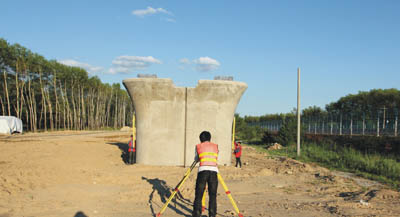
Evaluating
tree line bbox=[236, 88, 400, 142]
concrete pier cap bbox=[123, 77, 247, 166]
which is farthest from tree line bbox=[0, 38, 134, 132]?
concrete pier cap bbox=[123, 77, 247, 166]

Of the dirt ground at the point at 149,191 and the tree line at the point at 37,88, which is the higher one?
the tree line at the point at 37,88

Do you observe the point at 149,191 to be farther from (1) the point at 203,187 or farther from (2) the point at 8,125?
(2) the point at 8,125

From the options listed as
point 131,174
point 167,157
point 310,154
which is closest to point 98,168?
point 131,174

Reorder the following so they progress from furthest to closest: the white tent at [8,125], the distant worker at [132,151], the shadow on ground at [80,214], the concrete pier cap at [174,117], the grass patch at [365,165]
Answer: the white tent at [8,125], the distant worker at [132,151], the concrete pier cap at [174,117], the grass patch at [365,165], the shadow on ground at [80,214]

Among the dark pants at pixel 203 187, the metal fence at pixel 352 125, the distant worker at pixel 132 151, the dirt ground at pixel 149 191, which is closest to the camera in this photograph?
the dark pants at pixel 203 187

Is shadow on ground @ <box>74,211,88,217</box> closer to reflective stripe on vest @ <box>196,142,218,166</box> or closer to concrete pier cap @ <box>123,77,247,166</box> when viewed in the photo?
reflective stripe on vest @ <box>196,142,218,166</box>

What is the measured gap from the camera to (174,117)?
14047 millimetres

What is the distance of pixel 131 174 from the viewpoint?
12039 millimetres

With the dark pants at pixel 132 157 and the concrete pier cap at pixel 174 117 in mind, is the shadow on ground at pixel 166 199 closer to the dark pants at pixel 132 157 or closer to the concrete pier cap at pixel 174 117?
the concrete pier cap at pixel 174 117

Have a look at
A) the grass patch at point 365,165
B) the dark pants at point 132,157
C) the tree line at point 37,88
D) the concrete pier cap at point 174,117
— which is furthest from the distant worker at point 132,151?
the tree line at point 37,88

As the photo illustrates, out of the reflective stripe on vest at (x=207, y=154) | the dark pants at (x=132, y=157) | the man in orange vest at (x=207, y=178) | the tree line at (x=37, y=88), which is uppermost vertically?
the tree line at (x=37, y=88)

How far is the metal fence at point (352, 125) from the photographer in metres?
21.3

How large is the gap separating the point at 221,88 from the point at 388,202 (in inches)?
299

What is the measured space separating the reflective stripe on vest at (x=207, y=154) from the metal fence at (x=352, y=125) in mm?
17912
